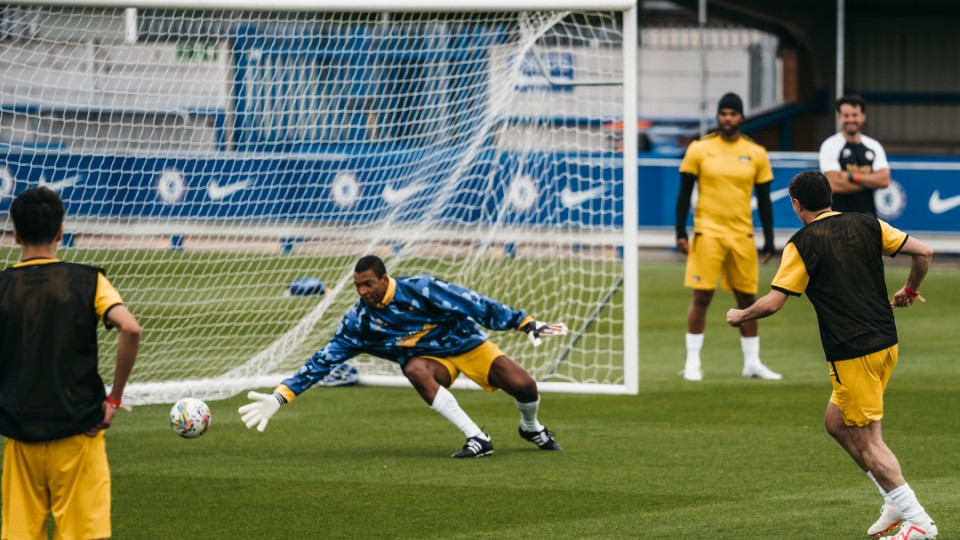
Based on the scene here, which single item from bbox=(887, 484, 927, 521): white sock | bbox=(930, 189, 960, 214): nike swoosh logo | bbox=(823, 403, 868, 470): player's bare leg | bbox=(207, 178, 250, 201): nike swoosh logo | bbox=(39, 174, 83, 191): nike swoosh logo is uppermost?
bbox=(39, 174, 83, 191): nike swoosh logo

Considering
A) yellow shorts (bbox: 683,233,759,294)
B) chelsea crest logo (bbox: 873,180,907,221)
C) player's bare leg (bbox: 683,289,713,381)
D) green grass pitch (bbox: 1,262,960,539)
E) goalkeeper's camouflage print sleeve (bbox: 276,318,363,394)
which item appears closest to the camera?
green grass pitch (bbox: 1,262,960,539)

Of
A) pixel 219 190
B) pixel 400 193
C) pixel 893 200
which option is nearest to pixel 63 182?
pixel 219 190

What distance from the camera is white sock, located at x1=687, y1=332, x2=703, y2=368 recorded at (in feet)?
38.7

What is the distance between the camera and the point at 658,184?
21.0m

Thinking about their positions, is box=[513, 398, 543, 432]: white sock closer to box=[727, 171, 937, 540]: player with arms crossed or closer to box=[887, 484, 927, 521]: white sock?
box=[727, 171, 937, 540]: player with arms crossed

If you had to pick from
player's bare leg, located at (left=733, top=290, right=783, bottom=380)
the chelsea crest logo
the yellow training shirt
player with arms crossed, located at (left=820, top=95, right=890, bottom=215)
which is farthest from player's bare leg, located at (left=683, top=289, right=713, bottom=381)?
the chelsea crest logo

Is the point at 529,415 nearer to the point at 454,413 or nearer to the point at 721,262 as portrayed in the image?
the point at 454,413

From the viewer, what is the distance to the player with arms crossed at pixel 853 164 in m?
11.4

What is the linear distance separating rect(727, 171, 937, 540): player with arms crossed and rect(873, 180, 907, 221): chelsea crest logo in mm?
13569

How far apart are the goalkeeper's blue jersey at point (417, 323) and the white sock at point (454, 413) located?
262 mm

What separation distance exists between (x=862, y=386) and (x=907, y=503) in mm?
531

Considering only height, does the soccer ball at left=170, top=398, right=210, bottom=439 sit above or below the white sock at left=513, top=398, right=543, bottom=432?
above

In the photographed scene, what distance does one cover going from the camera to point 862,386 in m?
6.66

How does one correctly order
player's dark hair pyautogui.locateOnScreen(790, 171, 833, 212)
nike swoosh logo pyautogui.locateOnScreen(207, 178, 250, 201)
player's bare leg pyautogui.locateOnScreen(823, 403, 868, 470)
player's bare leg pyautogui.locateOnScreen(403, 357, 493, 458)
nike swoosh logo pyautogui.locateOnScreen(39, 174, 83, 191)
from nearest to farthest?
1. player's dark hair pyautogui.locateOnScreen(790, 171, 833, 212)
2. player's bare leg pyautogui.locateOnScreen(823, 403, 868, 470)
3. player's bare leg pyautogui.locateOnScreen(403, 357, 493, 458)
4. nike swoosh logo pyautogui.locateOnScreen(39, 174, 83, 191)
5. nike swoosh logo pyautogui.locateOnScreen(207, 178, 250, 201)
